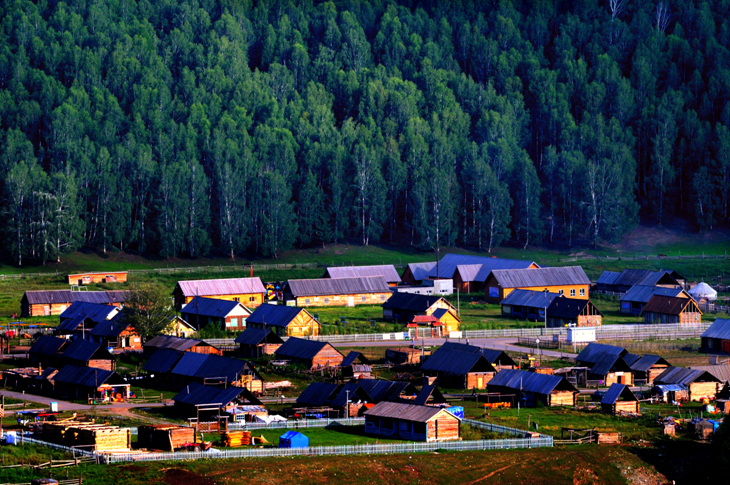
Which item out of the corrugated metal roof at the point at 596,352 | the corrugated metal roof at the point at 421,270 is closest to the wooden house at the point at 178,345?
the corrugated metal roof at the point at 596,352

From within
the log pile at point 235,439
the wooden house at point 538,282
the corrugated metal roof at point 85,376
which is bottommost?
the log pile at point 235,439

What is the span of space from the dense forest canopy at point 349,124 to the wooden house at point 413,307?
3949 cm

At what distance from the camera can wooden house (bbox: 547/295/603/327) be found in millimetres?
90125

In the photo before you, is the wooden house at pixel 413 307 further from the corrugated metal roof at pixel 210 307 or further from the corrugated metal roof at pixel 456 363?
the corrugated metal roof at pixel 456 363

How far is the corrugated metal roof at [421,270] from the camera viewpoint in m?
118

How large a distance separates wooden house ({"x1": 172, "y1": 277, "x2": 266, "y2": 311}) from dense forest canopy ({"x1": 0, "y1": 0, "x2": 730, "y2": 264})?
26.8 m

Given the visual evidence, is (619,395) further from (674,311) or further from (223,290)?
(223,290)

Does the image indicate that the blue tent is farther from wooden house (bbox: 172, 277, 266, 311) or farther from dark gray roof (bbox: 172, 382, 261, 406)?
wooden house (bbox: 172, 277, 266, 311)

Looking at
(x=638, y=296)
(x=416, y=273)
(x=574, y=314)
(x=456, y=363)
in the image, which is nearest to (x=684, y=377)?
(x=456, y=363)

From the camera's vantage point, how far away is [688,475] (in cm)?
5381

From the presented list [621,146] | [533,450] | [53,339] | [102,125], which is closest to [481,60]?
[621,146]

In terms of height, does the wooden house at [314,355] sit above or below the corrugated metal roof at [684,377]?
above

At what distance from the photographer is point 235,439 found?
53.1 m

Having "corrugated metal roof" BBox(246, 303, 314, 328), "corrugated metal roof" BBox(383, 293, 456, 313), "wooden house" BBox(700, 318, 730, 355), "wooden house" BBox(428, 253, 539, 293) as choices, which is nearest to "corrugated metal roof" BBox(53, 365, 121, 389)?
"corrugated metal roof" BBox(246, 303, 314, 328)
